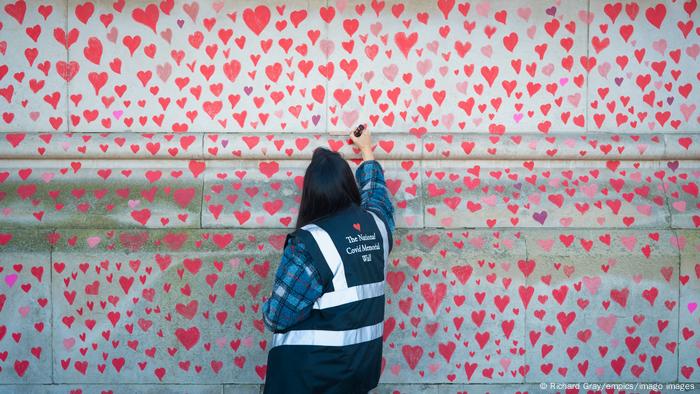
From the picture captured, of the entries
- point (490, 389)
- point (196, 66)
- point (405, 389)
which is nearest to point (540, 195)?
point (490, 389)

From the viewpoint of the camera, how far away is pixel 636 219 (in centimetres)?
458

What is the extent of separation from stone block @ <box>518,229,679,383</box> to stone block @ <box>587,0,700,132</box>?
3.42 ft

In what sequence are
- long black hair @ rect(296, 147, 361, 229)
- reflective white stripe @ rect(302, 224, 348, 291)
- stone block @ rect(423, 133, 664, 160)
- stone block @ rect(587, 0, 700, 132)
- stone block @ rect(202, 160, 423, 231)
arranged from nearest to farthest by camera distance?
1. reflective white stripe @ rect(302, 224, 348, 291)
2. long black hair @ rect(296, 147, 361, 229)
3. stone block @ rect(202, 160, 423, 231)
4. stone block @ rect(423, 133, 664, 160)
5. stone block @ rect(587, 0, 700, 132)

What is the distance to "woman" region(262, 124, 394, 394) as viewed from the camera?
3031 millimetres

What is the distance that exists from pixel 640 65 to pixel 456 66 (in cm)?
142

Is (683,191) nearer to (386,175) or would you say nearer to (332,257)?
(386,175)

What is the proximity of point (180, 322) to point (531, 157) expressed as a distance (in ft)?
9.39

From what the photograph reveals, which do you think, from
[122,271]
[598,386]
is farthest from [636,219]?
[122,271]

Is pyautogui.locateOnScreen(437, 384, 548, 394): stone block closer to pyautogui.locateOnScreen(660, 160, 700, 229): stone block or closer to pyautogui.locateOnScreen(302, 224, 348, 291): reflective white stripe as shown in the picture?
pyautogui.locateOnScreen(660, 160, 700, 229): stone block

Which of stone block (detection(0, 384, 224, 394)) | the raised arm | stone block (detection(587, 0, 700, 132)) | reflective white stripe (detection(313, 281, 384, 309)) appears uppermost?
stone block (detection(587, 0, 700, 132))

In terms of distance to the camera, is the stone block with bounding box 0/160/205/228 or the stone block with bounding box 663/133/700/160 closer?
the stone block with bounding box 0/160/205/228

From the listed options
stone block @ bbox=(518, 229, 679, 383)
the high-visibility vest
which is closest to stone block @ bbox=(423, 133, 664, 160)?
stone block @ bbox=(518, 229, 679, 383)

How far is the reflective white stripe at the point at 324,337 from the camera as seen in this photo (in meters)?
3.07

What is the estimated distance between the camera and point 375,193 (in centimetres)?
367
